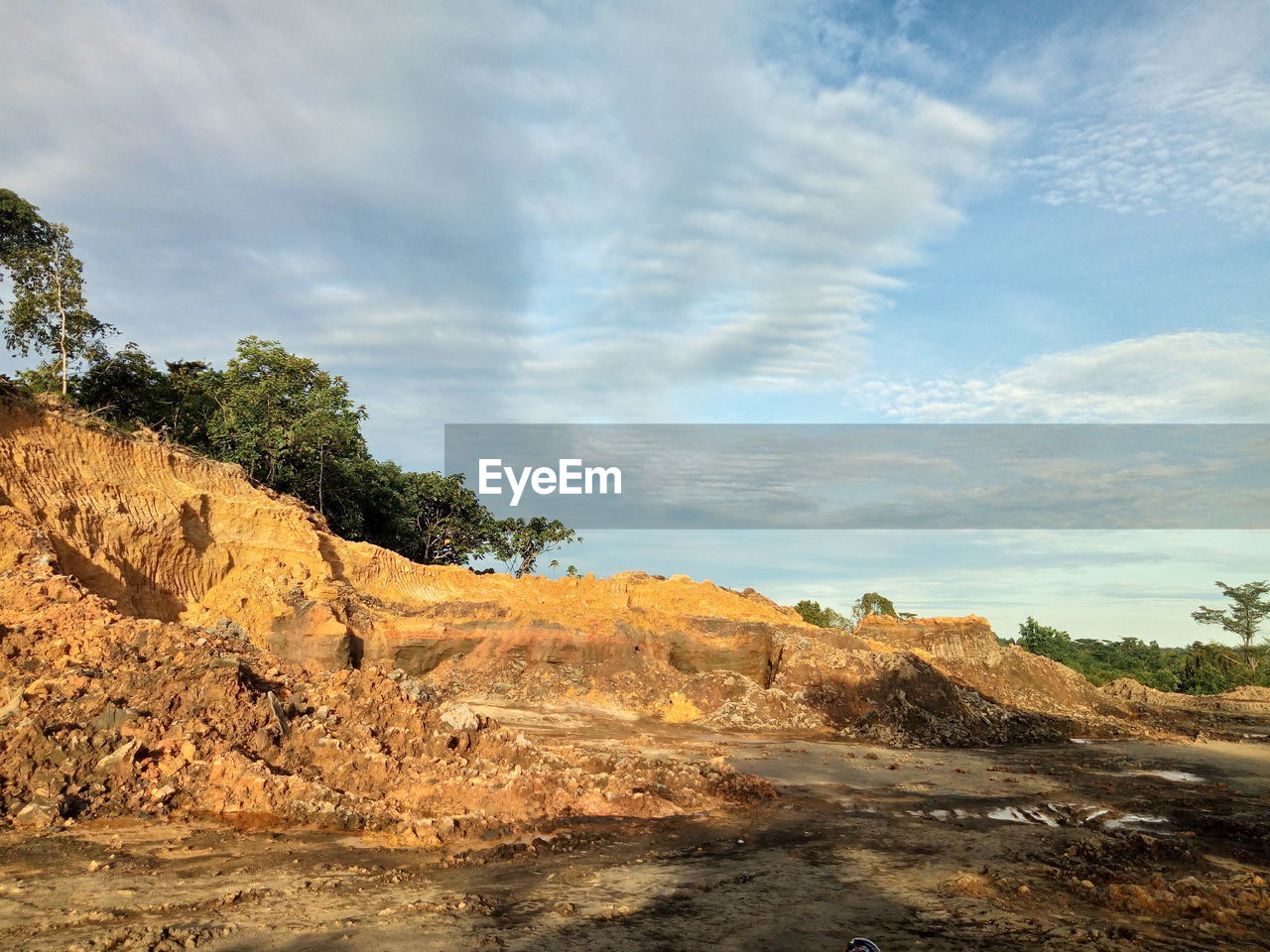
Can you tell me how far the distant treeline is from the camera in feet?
158

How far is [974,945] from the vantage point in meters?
6.45

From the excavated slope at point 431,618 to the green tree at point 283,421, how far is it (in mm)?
5847

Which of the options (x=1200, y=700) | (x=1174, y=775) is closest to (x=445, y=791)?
(x=1174, y=775)

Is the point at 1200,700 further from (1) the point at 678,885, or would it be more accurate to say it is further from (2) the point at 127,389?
(2) the point at 127,389

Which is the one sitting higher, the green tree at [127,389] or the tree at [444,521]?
the green tree at [127,389]

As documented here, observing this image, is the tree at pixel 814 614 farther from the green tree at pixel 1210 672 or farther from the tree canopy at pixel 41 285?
the tree canopy at pixel 41 285

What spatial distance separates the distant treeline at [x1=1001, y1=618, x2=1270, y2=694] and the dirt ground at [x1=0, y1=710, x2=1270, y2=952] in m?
42.3

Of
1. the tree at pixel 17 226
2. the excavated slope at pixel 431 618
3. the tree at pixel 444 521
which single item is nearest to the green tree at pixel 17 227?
the tree at pixel 17 226

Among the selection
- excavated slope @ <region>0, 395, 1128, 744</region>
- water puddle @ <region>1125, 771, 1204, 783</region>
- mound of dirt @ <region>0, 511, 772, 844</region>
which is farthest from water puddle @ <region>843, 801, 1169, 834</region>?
excavated slope @ <region>0, 395, 1128, 744</region>

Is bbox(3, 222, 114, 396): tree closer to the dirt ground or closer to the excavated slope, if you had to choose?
the excavated slope

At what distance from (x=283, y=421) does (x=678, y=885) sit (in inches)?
1183

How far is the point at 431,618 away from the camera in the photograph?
81.5 feet

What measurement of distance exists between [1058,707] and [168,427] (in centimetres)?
4053

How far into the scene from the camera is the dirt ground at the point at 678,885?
20.3 ft
